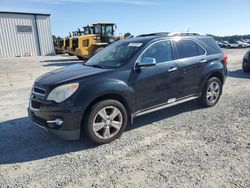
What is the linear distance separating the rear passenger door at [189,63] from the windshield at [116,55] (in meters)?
1.02

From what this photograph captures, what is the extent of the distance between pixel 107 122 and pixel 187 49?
8.28ft

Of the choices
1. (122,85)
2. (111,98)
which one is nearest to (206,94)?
(122,85)

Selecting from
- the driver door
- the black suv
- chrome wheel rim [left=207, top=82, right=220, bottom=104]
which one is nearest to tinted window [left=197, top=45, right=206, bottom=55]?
the black suv

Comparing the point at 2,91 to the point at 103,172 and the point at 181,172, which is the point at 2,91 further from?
the point at 181,172

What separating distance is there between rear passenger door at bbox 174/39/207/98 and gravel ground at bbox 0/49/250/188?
0.62 metres

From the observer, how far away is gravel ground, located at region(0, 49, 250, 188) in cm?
299

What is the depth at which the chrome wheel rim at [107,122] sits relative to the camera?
3.87 m

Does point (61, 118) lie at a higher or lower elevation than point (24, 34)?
lower

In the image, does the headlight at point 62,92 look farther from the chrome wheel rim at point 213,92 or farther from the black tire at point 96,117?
the chrome wheel rim at point 213,92

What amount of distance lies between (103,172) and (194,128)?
7.10 ft

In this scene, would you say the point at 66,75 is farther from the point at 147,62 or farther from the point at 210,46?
the point at 210,46

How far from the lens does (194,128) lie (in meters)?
4.56

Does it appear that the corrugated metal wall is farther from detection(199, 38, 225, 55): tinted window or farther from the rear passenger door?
the rear passenger door

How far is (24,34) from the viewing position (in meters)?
25.9
